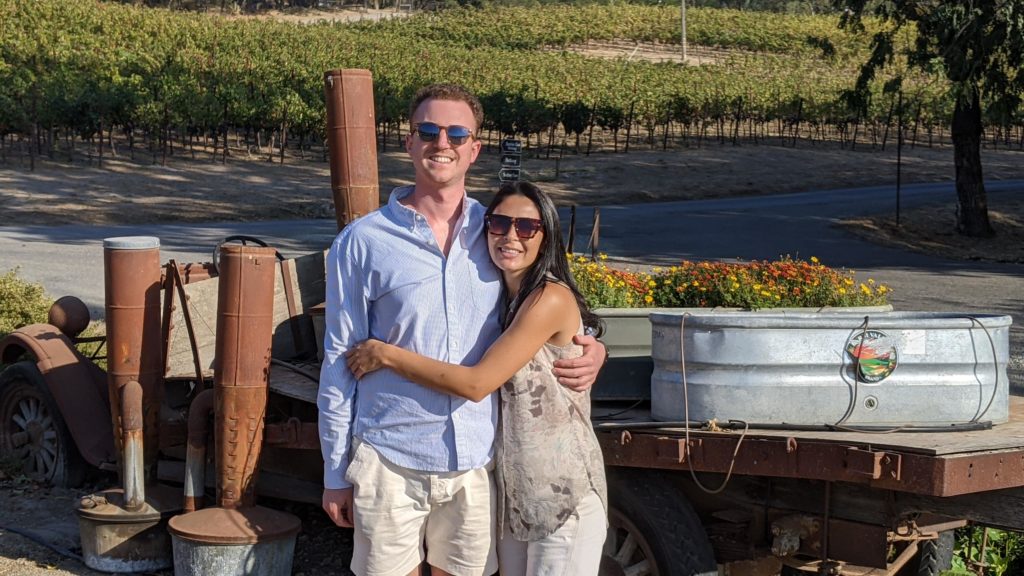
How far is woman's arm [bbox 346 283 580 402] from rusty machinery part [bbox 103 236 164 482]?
256cm

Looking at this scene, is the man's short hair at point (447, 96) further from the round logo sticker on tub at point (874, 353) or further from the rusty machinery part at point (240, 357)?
the rusty machinery part at point (240, 357)

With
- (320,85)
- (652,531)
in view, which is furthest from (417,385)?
(320,85)

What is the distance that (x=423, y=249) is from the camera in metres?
3.12

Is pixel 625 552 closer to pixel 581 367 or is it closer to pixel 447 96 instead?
pixel 581 367

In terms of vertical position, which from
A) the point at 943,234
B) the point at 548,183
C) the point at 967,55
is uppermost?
the point at 967,55

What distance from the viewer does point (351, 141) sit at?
530 centimetres

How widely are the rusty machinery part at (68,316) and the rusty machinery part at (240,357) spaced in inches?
85.9

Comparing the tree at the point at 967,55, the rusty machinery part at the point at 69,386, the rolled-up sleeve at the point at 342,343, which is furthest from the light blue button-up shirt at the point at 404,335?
the tree at the point at 967,55

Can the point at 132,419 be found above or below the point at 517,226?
below

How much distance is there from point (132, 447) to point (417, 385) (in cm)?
272

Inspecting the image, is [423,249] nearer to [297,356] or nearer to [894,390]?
[894,390]

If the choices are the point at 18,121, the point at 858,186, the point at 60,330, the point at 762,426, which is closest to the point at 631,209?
the point at 858,186

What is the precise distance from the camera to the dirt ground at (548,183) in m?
25.6

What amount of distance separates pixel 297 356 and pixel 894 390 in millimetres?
3163
